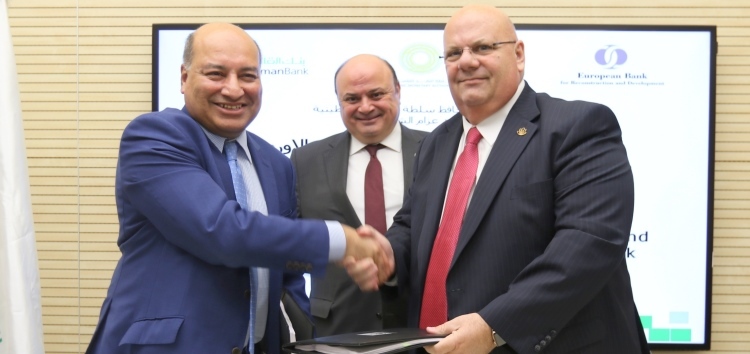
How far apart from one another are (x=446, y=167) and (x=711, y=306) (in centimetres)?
251

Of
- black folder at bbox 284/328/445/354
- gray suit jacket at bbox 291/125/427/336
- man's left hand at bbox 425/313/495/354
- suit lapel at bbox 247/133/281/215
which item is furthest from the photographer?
gray suit jacket at bbox 291/125/427/336

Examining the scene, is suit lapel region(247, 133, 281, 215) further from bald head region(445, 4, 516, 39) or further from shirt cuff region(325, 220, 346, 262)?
bald head region(445, 4, 516, 39)

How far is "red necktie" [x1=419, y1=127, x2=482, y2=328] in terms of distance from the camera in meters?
2.21

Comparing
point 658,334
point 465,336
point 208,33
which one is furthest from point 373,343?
point 658,334

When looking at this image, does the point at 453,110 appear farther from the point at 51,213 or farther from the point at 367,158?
the point at 51,213

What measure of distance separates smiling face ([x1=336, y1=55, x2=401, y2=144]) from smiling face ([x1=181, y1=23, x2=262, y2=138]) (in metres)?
1.19

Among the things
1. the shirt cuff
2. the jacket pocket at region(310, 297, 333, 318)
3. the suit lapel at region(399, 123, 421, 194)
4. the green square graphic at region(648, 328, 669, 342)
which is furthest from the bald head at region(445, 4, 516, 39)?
the green square graphic at region(648, 328, 669, 342)

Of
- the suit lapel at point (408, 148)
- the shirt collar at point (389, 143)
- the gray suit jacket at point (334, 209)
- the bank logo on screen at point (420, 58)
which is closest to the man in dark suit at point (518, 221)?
the gray suit jacket at point (334, 209)

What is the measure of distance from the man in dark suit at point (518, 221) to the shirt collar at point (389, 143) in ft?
3.50

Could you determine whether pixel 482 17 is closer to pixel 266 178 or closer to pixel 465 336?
pixel 266 178

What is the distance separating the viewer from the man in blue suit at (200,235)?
1979 millimetres

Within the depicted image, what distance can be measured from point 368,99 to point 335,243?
4.71ft

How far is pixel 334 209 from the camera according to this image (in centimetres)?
330

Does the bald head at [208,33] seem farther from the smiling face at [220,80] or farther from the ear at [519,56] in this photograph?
the ear at [519,56]
